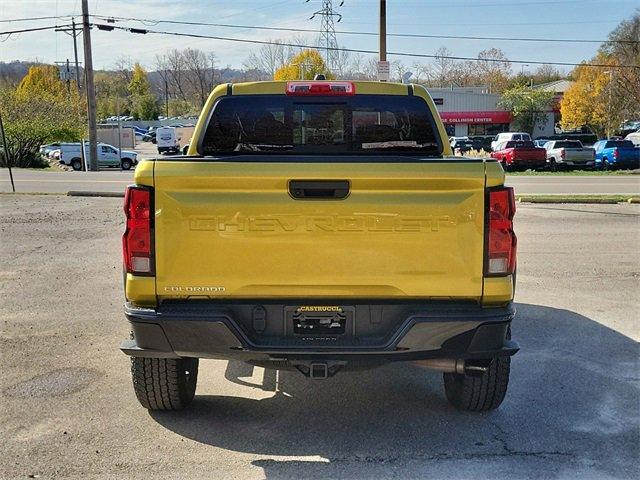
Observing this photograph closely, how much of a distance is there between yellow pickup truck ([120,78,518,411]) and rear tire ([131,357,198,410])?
48 centimetres

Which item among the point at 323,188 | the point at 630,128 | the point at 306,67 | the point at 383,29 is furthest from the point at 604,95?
the point at 323,188

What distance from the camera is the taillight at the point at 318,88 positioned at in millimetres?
4816

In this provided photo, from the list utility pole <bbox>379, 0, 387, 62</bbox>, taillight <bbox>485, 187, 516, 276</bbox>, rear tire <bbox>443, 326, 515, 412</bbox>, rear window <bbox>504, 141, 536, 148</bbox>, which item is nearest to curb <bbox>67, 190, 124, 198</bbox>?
utility pole <bbox>379, 0, 387, 62</bbox>

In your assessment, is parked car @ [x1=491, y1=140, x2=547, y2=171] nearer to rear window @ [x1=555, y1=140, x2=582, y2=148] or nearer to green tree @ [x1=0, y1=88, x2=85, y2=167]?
rear window @ [x1=555, y1=140, x2=582, y2=148]

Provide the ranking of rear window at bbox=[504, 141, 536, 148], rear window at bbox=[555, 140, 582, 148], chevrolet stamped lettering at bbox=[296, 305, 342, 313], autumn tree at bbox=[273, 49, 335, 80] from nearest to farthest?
chevrolet stamped lettering at bbox=[296, 305, 342, 313] → rear window at bbox=[504, 141, 536, 148] → rear window at bbox=[555, 140, 582, 148] → autumn tree at bbox=[273, 49, 335, 80]

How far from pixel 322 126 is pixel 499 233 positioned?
2033 mm

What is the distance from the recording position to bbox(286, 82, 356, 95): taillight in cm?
482

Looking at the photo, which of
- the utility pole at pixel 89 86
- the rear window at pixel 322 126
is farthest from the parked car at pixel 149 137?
the rear window at pixel 322 126

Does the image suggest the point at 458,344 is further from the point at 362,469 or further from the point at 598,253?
the point at 598,253

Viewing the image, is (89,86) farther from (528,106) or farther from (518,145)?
(528,106)

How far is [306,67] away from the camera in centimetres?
6097

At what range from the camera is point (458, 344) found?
145 inches

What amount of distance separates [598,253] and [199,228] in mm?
8606

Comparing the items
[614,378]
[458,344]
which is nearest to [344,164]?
[458,344]
